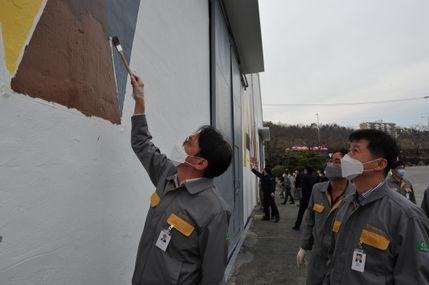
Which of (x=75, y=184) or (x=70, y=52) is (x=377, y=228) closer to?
(x=75, y=184)

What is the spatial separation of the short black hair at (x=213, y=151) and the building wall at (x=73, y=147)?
543mm

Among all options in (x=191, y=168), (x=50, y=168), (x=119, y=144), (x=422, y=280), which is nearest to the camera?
(x=50, y=168)

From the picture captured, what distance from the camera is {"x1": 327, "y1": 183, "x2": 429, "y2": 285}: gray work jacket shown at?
148 cm

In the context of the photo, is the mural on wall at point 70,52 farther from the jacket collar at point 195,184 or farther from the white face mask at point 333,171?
the white face mask at point 333,171

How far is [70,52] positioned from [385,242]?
1853 mm

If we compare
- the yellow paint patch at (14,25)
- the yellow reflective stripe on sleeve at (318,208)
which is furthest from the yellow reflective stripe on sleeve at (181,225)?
the yellow reflective stripe on sleeve at (318,208)

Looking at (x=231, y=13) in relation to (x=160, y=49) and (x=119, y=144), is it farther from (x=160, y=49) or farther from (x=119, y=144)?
(x=119, y=144)

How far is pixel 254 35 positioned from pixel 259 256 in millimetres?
5195

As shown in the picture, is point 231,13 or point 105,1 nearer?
point 105,1

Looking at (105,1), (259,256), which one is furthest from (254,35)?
(105,1)

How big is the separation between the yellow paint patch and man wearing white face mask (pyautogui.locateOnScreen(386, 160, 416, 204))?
5272 millimetres

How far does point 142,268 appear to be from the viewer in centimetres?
151

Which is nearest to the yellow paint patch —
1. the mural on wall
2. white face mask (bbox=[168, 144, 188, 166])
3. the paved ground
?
the mural on wall

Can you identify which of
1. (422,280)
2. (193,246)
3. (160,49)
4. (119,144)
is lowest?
(422,280)
